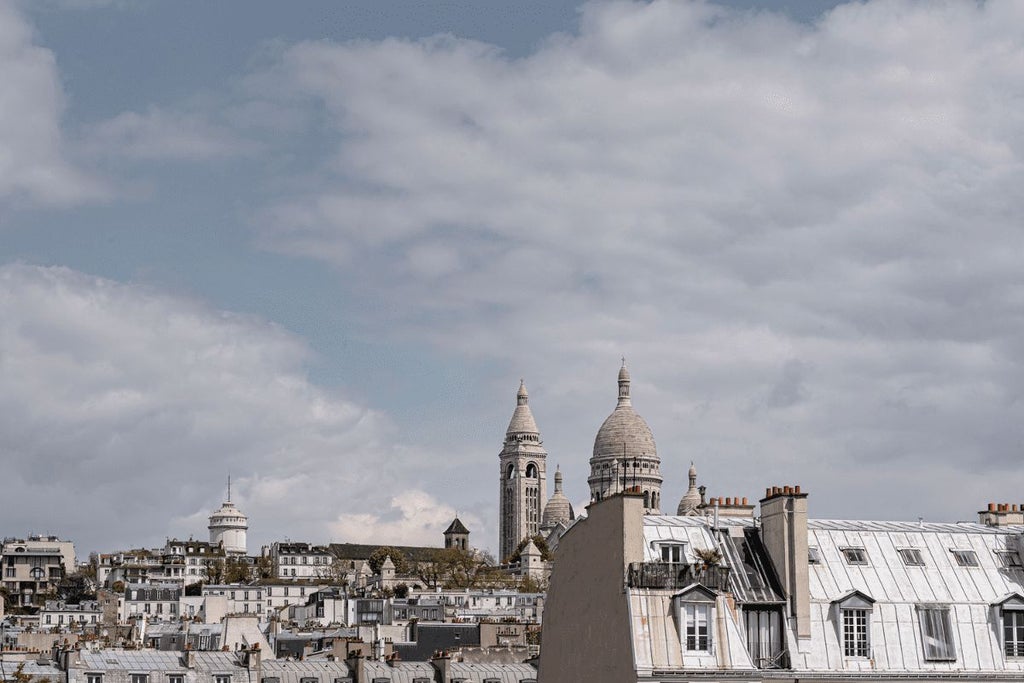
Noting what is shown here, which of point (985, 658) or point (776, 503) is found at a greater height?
point (776, 503)

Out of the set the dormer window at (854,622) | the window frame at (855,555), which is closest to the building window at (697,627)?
the dormer window at (854,622)

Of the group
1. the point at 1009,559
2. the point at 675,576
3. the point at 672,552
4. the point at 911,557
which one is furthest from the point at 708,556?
the point at 1009,559

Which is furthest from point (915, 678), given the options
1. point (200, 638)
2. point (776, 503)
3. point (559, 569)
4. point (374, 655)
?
point (200, 638)

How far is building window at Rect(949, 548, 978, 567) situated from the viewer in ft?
150

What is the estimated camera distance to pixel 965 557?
46.0 meters

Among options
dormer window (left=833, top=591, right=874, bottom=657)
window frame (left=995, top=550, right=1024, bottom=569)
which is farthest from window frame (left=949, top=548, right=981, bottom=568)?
dormer window (left=833, top=591, right=874, bottom=657)

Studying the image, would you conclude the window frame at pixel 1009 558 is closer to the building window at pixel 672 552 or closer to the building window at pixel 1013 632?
the building window at pixel 1013 632

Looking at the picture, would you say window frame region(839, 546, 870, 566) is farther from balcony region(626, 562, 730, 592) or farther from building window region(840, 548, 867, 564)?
balcony region(626, 562, 730, 592)

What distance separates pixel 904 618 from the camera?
4372 centimetres

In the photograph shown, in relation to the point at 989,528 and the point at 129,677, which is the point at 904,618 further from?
the point at 129,677

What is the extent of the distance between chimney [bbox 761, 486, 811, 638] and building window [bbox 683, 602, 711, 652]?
2.37 m

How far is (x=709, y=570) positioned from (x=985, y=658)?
7.13m

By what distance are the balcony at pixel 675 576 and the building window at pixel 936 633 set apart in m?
5.13

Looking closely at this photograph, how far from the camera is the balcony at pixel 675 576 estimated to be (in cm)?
4153
